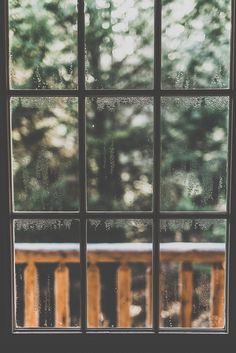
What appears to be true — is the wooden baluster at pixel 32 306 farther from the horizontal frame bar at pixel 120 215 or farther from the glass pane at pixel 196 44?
the glass pane at pixel 196 44

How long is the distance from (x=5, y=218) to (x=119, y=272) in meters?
1.04

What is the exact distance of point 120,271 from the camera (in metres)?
2.34

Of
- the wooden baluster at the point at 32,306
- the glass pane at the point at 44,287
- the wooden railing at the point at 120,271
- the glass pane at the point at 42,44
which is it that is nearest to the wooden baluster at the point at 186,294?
the wooden railing at the point at 120,271

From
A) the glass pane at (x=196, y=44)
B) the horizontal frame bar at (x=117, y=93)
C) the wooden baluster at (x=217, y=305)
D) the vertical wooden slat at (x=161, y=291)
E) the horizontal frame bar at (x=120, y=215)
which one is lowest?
the wooden baluster at (x=217, y=305)

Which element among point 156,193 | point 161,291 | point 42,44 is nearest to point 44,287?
point 161,291

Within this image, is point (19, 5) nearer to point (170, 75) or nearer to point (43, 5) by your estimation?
point (43, 5)

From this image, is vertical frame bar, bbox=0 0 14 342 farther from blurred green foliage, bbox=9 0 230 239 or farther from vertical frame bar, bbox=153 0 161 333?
vertical frame bar, bbox=153 0 161 333

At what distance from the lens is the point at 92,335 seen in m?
1.48

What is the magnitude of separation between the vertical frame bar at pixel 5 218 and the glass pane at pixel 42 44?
2.7 inches

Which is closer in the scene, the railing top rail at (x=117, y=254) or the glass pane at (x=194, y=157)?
the glass pane at (x=194, y=157)

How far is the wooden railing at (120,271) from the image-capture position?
5.36ft

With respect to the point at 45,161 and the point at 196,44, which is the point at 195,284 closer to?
the point at 45,161

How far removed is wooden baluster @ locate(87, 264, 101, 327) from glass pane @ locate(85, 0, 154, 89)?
989 millimetres

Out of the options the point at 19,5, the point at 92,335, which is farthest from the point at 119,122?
the point at 92,335
